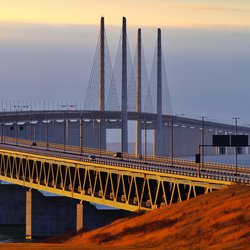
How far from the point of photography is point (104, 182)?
391ft

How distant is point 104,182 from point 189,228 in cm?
4218

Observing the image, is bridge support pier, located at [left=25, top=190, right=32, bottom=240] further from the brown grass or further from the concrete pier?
the brown grass

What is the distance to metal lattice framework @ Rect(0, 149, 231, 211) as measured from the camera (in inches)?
3959

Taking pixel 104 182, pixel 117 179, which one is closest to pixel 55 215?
pixel 104 182

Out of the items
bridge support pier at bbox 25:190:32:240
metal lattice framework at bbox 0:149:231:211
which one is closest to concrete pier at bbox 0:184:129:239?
bridge support pier at bbox 25:190:32:240

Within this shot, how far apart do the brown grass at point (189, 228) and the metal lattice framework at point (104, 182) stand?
7.33m

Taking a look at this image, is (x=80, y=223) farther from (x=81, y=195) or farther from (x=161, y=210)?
(x=161, y=210)

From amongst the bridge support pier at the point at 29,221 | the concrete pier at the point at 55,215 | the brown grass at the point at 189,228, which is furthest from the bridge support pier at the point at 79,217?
the brown grass at the point at 189,228

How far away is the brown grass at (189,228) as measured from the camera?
2803 inches

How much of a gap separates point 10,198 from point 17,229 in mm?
7933

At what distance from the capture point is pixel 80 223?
384 feet

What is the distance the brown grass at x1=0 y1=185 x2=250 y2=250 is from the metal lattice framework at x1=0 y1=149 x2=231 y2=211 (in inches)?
289

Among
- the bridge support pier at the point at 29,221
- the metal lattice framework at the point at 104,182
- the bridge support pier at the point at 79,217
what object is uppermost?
the metal lattice framework at the point at 104,182

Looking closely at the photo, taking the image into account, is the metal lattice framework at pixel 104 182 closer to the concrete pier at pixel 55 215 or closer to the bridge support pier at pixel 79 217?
the bridge support pier at pixel 79 217
